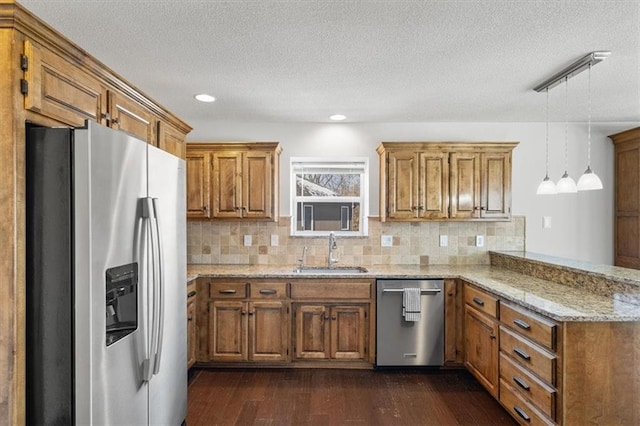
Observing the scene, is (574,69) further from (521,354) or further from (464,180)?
(521,354)

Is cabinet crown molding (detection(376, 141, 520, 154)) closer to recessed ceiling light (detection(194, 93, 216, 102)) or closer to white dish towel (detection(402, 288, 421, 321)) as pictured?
white dish towel (detection(402, 288, 421, 321))

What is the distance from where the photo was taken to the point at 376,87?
9.47ft

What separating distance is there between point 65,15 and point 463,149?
10.7 ft

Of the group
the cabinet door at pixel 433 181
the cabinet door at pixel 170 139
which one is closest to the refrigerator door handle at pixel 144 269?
the cabinet door at pixel 170 139

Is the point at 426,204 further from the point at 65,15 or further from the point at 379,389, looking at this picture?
the point at 65,15

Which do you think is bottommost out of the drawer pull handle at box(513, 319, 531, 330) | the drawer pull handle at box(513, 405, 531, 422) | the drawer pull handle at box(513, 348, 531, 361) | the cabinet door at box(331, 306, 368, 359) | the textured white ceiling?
the drawer pull handle at box(513, 405, 531, 422)

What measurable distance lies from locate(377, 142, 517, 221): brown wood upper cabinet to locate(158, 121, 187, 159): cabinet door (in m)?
1.90

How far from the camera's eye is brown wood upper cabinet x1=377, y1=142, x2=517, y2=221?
363 cm

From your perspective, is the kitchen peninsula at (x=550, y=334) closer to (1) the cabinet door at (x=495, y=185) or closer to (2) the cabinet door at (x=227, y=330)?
(2) the cabinet door at (x=227, y=330)

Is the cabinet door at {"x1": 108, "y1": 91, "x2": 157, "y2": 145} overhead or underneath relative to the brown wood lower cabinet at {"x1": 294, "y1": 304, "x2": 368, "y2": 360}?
overhead

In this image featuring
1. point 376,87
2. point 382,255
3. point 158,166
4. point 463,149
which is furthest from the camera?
point 382,255

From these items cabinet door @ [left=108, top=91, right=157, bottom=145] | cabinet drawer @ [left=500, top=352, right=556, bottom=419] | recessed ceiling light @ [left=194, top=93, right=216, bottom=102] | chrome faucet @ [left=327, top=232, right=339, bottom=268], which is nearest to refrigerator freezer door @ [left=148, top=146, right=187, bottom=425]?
cabinet door @ [left=108, top=91, right=157, bottom=145]

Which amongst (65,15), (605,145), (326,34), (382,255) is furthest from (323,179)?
(605,145)

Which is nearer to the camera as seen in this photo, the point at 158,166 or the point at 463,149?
the point at 158,166
